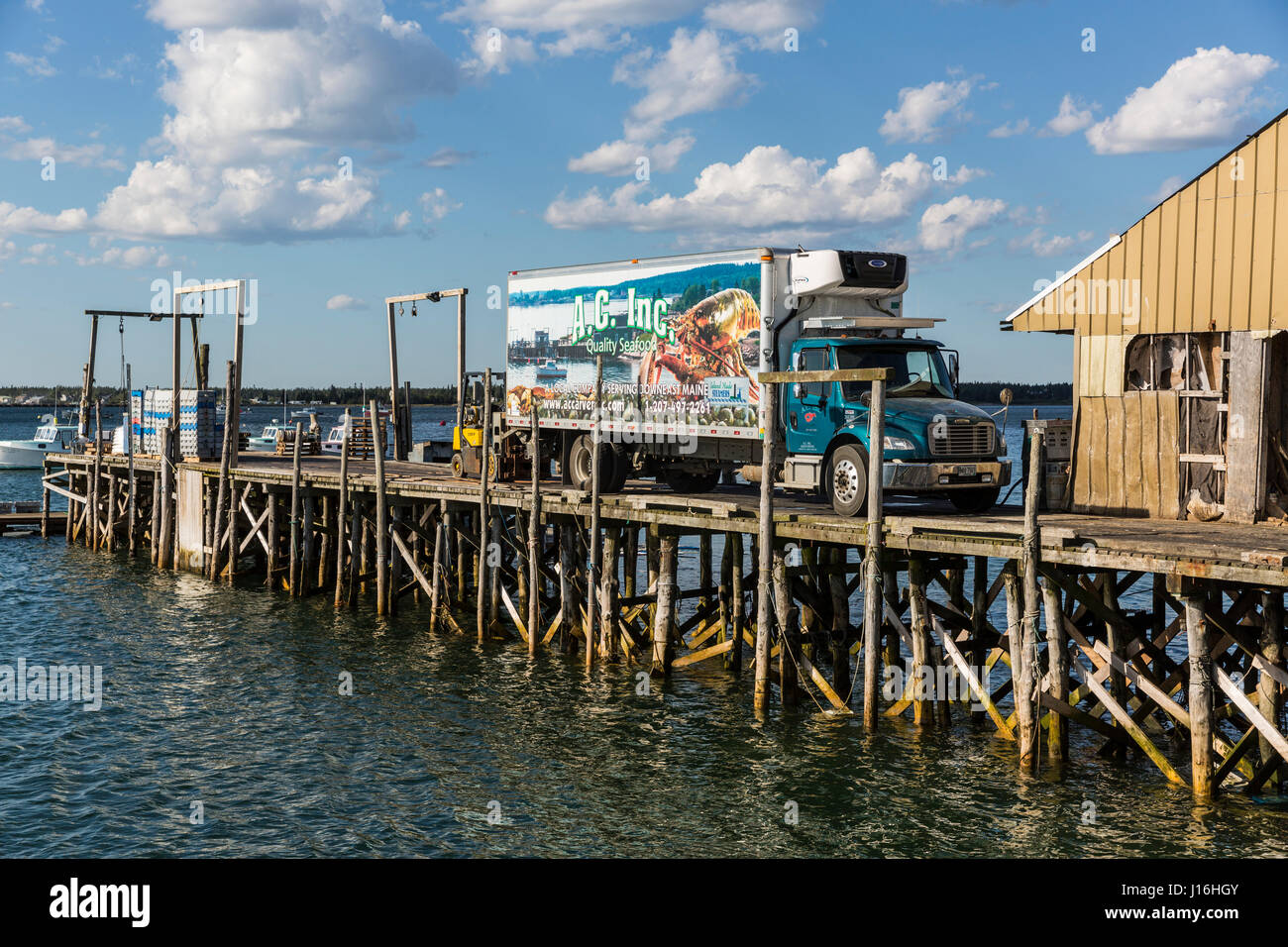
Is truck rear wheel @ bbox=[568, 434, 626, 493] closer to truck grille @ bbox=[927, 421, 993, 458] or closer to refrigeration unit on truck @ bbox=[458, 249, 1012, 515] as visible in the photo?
refrigeration unit on truck @ bbox=[458, 249, 1012, 515]

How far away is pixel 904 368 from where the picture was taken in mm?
Result: 19391

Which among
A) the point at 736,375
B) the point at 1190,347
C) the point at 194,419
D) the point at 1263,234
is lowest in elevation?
the point at 194,419

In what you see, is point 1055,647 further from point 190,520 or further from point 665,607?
point 190,520

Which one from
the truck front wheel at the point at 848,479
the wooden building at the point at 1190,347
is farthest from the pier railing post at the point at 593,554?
the wooden building at the point at 1190,347

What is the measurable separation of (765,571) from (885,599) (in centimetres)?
168

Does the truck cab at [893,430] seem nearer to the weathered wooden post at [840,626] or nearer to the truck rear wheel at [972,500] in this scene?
the truck rear wheel at [972,500]

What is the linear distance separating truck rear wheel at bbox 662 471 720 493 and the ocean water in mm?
3612

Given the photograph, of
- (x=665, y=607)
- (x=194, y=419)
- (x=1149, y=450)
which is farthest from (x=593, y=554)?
(x=194, y=419)

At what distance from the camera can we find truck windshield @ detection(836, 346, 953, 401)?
18812mm

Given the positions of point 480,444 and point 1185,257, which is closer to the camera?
point 1185,257

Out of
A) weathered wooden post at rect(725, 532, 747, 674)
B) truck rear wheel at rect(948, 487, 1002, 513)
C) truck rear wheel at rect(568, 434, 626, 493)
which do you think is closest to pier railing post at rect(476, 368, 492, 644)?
truck rear wheel at rect(568, 434, 626, 493)
